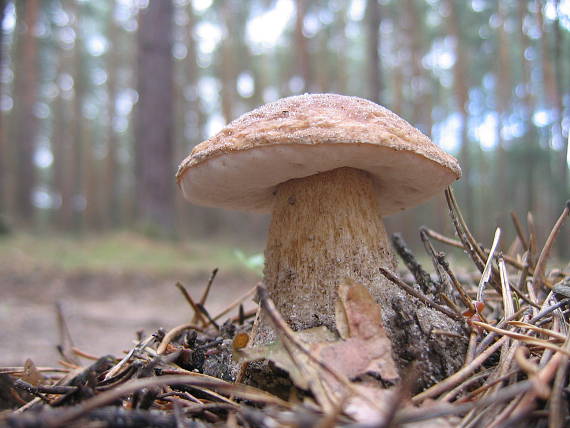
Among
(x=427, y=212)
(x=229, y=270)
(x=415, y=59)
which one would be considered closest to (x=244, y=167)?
(x=229, y=270)

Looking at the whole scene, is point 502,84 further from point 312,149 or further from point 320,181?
point 312,149

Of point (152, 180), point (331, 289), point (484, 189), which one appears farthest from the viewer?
point (484, 189)

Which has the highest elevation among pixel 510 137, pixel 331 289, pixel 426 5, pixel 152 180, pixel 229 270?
pixel 426 5

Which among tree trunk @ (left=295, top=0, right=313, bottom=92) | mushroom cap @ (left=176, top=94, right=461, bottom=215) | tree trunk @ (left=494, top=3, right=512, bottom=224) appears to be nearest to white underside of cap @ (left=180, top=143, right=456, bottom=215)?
mushroom cap @ (left=176, top=94, right=461, bottom=215)

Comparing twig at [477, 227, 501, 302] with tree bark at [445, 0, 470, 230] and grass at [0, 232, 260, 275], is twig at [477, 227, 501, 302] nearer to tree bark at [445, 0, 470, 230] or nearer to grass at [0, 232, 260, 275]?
grass at [0, 232, 260, 275]

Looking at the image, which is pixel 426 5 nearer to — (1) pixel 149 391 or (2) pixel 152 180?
(2) pixel 152 180

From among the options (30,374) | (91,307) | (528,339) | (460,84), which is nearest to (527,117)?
(460,84)
